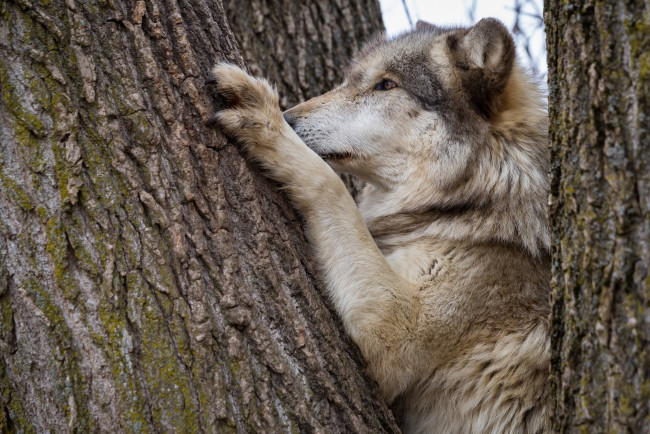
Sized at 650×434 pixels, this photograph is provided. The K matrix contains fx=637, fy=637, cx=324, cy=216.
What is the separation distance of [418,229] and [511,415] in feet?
3.20

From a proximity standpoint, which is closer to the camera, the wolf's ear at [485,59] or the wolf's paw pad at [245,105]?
the wolf's paw pad at [245,105]

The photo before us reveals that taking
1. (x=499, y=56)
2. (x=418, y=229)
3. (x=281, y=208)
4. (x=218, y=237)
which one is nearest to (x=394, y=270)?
(x=418, y=229)

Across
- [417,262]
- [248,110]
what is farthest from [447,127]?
[248,110]

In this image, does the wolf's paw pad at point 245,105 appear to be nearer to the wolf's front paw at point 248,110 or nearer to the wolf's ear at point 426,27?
the wolf's front paw at point 248,110

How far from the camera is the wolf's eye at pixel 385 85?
3.39 metres

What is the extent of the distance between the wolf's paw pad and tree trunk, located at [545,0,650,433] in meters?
1.17

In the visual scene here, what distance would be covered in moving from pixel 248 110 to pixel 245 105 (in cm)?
3

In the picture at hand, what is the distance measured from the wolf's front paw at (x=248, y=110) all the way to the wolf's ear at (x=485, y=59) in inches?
40.3

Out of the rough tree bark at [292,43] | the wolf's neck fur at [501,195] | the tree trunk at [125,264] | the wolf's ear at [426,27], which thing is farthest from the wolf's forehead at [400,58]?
the tree trunk at [125,264]

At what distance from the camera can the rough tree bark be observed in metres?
4.45

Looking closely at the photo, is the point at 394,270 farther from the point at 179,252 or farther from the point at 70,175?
the point at 70,175

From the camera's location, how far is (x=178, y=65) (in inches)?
91.3

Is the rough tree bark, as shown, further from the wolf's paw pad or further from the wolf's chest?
the wolf's paw pad

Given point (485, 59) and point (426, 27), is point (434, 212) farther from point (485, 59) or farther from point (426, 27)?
point (426, 27)
